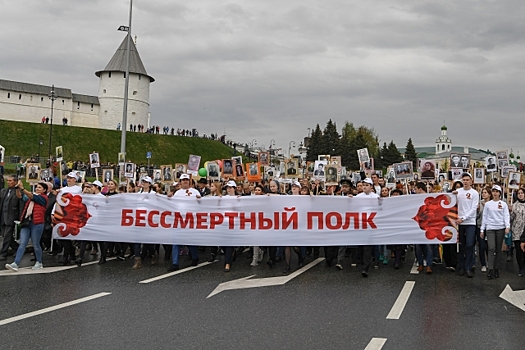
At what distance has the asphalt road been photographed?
6.31m

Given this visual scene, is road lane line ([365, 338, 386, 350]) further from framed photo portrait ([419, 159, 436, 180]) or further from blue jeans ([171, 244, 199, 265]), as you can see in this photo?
framed photo portrait ([419, 159, 436, 180])

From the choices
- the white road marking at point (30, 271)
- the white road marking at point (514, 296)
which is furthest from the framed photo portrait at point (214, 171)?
the white road marking at point (514, 296)

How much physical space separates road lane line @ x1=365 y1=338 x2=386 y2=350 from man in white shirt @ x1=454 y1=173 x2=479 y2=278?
4.99 meters

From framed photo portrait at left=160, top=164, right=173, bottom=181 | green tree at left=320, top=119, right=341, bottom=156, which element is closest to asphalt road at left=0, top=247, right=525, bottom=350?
framed photo portrait at left=160, top=164, right=173, bottom=181

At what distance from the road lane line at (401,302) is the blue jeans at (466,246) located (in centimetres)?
157

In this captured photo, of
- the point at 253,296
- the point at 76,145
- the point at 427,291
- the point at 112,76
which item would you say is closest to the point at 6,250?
the point at 253,296

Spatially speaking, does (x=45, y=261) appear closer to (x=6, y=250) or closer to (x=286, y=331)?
(x=6, y=250)

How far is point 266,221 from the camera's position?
11.6 meters

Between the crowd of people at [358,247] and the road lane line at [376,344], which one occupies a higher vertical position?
the crowd of people at [358,247]

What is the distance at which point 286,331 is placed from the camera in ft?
22.0

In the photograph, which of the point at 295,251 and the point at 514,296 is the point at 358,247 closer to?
the point at 295,251

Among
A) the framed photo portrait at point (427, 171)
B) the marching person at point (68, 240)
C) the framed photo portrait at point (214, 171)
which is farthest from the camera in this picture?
the framed photo portrait at point (214, 171)

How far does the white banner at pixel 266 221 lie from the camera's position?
11.3 meters

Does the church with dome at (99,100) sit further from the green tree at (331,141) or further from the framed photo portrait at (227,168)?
the framed photo portrait at (227,168)
